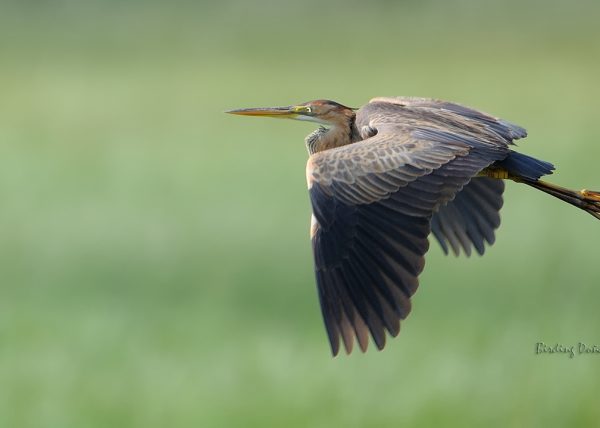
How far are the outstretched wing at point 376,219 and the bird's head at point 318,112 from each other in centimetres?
94

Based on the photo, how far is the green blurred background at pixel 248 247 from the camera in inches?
404

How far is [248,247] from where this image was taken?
13242mm

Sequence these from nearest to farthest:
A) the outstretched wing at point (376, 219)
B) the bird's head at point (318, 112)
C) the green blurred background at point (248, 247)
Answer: the outstretched wing at point (376, 219) → the bird's head at point (318, 112) → the green blurred background at point (248, 247)

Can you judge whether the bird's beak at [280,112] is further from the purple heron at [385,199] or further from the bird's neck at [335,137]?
the purple heron at [385,199]

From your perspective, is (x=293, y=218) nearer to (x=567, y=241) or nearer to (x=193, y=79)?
(x=567, y=241)

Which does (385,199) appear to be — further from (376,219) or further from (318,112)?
(318,112)

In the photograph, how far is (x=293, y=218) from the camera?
45.3 ft

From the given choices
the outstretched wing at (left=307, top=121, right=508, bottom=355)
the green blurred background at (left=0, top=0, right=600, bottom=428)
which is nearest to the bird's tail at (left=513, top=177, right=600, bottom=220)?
the outstretched wing at (left=307, top=121, right=508, bottom=355)

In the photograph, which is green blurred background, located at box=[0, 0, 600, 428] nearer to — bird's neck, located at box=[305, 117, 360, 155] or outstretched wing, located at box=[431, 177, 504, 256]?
outstretched wing, located at box=[431, 177, 504, 256]

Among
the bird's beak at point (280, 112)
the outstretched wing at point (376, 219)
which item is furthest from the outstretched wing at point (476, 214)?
the bird's beak at point (280, 112)

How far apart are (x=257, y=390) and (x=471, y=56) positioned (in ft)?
38.2

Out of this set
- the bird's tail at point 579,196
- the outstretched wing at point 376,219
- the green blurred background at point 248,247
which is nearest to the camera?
the outstretched wing at point 376,219

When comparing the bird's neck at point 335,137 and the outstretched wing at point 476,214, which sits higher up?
the bird's neck at point 335,137

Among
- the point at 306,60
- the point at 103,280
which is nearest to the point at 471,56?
the point at 306,60
